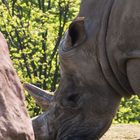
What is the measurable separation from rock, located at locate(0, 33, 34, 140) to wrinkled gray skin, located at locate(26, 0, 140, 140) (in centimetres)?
166

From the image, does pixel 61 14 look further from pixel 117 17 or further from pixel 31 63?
pixel 117 17

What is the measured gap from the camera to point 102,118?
5.21m

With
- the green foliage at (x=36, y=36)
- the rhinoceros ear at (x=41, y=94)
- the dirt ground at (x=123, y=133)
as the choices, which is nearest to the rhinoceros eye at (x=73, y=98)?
the rhinoceros ear at (x=41, y=94)

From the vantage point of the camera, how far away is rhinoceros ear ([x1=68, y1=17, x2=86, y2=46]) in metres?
4.75

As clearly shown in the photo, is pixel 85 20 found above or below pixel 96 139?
above

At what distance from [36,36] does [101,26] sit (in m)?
5.97

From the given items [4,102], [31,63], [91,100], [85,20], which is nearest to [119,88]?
[91,100]

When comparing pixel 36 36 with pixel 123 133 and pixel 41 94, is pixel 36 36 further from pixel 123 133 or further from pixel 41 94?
pixel 41 94

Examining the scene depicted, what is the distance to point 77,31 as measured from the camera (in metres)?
4.84

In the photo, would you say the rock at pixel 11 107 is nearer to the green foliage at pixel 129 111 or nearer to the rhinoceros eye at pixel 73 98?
the rhinoceros eye at pixel 73 98

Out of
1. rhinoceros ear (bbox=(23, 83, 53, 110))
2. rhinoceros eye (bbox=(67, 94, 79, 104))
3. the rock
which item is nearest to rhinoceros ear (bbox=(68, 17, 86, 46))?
rhinoceros eye (bbox=(67, 94, 79, 104))

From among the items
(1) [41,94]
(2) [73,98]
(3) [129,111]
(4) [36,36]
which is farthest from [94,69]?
(3) [129,111]

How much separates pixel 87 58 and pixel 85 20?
33 centimetres

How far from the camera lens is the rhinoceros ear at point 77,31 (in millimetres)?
4754
